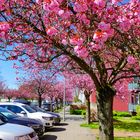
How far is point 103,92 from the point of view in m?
11.4

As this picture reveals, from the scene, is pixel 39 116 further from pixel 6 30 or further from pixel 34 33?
pixel 6 30

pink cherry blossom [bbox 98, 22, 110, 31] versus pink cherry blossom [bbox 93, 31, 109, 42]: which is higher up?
pink cherry blossom [bbox 98, 22, 110, 31]

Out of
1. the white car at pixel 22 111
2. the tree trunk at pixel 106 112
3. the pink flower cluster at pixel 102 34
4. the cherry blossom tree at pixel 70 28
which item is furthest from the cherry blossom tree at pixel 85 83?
the pink flower cluster at pixel 102 34

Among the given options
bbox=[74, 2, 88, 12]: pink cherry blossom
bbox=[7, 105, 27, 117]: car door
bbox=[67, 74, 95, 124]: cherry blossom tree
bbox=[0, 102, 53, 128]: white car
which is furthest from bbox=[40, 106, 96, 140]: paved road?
bbox=[74, 2, 88, 12]: pink cherry blossom

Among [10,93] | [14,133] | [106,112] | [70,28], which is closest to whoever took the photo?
[70,28]

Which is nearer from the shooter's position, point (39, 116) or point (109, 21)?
point (109, 21)

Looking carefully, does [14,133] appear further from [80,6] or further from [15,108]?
[15,108]

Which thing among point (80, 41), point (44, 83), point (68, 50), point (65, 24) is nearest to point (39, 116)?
point (68, 50)

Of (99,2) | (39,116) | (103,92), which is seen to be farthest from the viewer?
(39,116)

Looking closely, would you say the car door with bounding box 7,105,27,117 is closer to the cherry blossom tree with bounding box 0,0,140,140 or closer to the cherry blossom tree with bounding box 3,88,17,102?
the cherry blossom tree with bounding box 0,0,140,140

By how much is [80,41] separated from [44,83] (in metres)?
35.0

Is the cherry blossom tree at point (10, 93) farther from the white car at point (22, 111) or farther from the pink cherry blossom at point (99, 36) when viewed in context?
the pink cherry blossom at point (99, 36)

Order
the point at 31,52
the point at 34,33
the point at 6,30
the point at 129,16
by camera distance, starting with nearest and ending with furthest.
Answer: the point at 129,16
the point at 6,30
the point at 34,33
the point at 31,52

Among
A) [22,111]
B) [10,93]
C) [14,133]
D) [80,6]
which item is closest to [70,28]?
[80,6]
